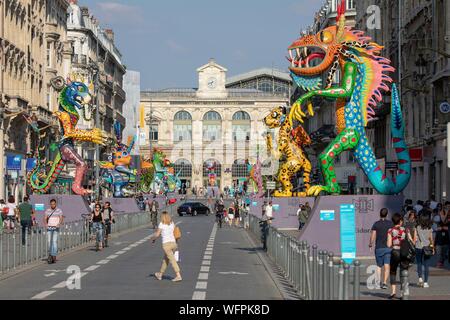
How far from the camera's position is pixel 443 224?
28.5m

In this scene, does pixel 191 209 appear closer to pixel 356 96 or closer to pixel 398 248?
pixel 356 96

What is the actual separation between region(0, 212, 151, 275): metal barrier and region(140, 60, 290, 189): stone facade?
479 ft

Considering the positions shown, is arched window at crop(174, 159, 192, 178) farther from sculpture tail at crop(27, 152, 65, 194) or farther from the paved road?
the paved road

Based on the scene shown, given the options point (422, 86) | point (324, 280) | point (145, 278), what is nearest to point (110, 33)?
point (422, 86)

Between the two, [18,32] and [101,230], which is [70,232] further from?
[18,32]

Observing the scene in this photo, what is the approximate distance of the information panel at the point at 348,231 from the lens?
1138 inches

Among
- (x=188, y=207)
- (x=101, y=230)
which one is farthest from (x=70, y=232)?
(x=188, y=207)

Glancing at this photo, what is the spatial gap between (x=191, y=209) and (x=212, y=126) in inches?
3821

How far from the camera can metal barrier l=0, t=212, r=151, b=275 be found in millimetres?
27562

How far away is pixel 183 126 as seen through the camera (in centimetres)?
19312

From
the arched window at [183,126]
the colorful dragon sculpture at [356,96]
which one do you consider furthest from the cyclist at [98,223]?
the arched window at [183,126]

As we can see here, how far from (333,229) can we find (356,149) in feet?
7.82

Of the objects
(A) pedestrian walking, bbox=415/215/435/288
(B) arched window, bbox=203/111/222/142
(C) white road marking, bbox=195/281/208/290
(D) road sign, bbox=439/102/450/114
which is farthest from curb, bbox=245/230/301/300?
(B) arched window, bbox=203/111/222/142
